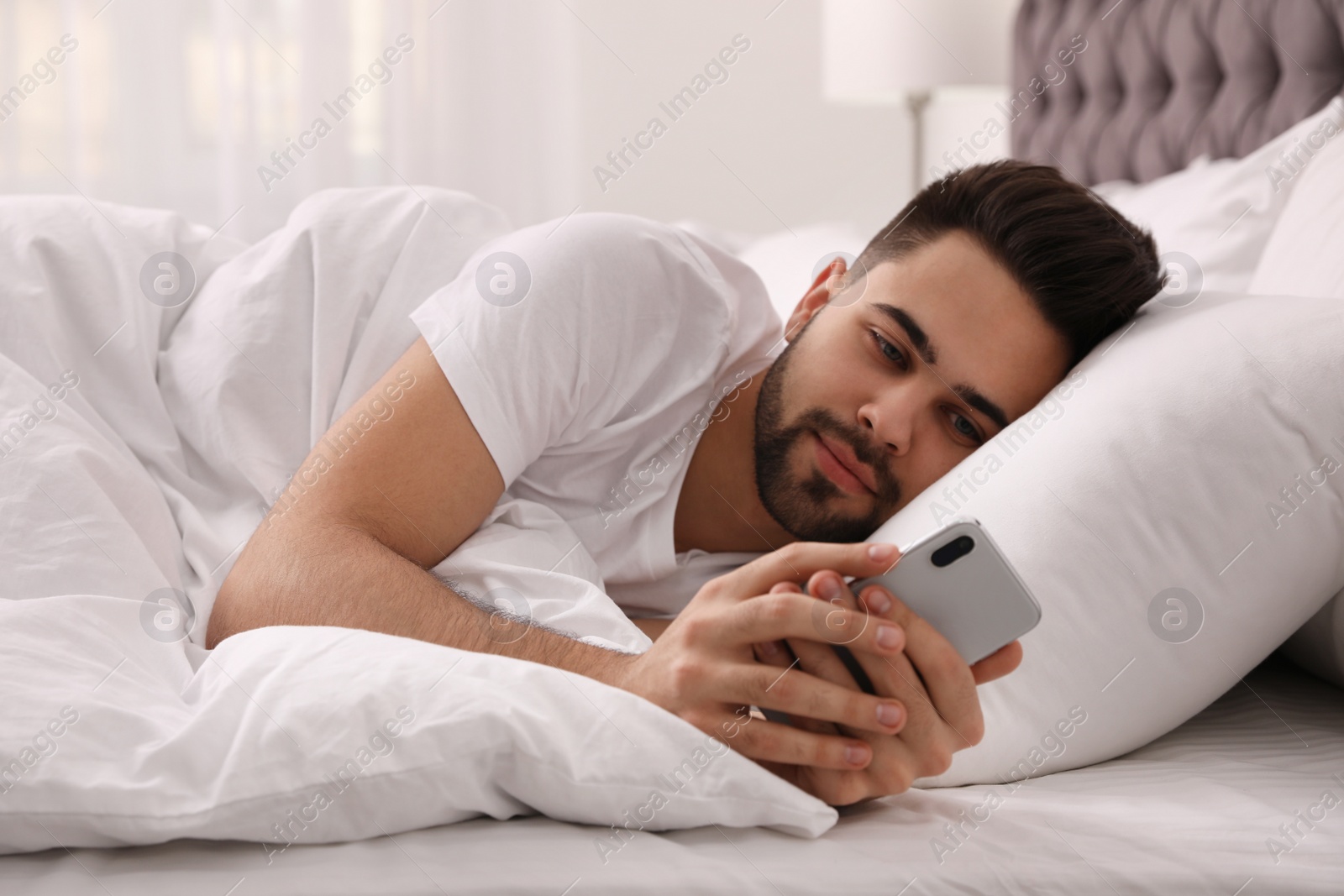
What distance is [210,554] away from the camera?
3.29 feet

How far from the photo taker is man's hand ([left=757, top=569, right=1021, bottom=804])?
2.05 feet

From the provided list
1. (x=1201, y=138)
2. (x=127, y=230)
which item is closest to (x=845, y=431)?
(x=127, y=230)

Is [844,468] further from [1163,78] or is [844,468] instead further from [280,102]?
[280,102]

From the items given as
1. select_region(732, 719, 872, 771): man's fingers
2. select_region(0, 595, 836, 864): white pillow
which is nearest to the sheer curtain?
select_region(0, 595, 836, 864): white pillow

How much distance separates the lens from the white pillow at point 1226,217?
1.29 m

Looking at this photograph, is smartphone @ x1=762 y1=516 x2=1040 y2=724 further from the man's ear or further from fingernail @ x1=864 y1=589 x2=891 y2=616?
the man's ear

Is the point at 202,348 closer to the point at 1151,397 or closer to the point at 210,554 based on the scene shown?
the point at 210,554

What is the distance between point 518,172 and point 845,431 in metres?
2.25

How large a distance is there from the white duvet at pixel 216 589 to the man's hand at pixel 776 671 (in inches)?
1.2

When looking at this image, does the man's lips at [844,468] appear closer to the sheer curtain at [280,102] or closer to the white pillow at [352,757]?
the white pillow at [352,757]

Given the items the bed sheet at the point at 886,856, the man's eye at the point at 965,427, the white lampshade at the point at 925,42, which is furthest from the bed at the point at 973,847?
the white lampshade at the point at 925,42

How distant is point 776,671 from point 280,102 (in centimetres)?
269

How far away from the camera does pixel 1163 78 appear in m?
1.91

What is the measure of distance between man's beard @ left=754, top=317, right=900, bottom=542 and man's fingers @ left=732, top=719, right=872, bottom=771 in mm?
425
